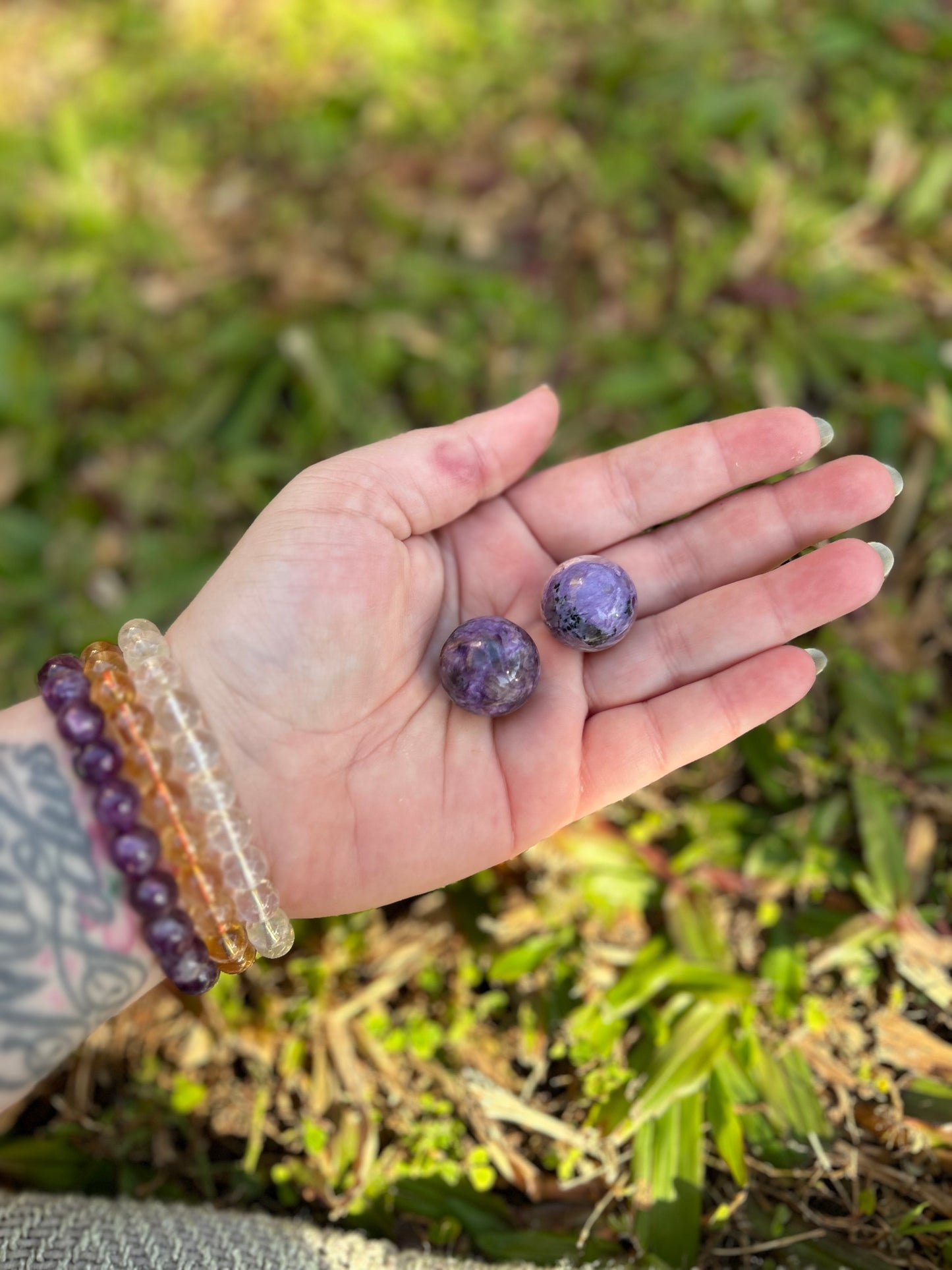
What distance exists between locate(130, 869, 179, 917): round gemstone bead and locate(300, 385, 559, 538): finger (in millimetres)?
895

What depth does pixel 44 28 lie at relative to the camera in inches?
198

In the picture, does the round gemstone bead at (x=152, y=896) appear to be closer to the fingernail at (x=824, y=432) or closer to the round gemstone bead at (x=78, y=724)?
the round gemstone bead at (x=78, y=724)

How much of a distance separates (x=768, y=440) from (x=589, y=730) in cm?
82

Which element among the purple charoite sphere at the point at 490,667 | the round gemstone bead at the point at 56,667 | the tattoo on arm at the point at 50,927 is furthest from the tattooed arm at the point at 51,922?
the purple charoite sphere at the point at 490,667

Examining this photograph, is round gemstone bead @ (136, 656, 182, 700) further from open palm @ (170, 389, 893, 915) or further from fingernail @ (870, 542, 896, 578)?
fingernail @ (870, 542, 896, 578)

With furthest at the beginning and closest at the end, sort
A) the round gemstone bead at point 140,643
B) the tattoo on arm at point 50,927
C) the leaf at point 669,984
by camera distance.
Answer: the leaf at point 669,984 → the round gemstone bead at point 140,643 → the tattoo on arm at point 50,927

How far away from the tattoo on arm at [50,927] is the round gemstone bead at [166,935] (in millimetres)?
60

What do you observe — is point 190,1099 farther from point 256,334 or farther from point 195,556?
point 256,334

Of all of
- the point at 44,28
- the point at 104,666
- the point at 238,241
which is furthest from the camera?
the point at 44,28

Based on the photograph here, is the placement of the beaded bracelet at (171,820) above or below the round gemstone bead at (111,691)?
below

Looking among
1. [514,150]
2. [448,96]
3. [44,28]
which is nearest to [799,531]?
[514,150]

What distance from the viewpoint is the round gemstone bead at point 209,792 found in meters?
2.17

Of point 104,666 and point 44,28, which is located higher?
point 44,28

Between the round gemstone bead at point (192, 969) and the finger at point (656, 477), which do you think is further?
Answer: the finger at point (656, 477)
